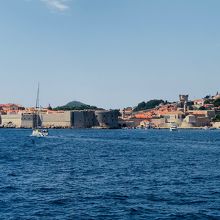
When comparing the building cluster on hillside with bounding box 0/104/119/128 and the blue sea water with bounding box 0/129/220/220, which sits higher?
the building cluster on hillside with bounding box 0/104/119/128

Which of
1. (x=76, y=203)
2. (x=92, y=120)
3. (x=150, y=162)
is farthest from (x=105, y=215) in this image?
(x=92, y=120)

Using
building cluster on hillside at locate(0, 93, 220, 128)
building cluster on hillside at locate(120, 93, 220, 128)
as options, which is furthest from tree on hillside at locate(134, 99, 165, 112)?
building cluster on hillside at locate(0, 93, 220, 128)

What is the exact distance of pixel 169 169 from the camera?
21.3 meters

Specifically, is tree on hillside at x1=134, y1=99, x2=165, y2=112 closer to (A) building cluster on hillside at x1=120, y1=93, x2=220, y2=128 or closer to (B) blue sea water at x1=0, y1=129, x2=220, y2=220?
(A) building cluster on hillside at x1=120, y1=93, x2=220, y2=128

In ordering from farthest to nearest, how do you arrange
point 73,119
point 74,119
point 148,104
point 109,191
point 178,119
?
point 148,104 < point 178,119 < point 74,119 < point 73,119 < point 109,191

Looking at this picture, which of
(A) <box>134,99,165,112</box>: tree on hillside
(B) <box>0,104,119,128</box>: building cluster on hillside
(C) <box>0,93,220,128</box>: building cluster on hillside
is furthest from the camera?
(A) <box>134,99,165,112</box>: tree on hillside

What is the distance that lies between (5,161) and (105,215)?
13668mm

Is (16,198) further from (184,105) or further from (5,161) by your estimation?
(184,105)

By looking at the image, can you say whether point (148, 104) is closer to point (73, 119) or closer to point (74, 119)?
point (74, 119)

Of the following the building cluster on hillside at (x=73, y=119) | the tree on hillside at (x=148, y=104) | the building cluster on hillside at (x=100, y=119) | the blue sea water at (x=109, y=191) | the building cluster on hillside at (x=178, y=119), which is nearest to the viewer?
the blue sea water at (x=109, y=191)

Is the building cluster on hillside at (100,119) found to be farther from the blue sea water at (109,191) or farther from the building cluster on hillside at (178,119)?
the blue sea water at (109,191)

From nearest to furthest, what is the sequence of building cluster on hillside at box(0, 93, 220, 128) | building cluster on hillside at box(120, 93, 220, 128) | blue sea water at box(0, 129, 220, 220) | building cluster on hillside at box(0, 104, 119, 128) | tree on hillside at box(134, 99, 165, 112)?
1. blue sea water at box(0, 129, 220, 220)
2. building cluster on hillside at box(0, 104, 119, 128)
3. building cluster on hillside at box(0, 93, 220, 128)
4. building cluster on hillside at box(120, 93, 220, 128)
5. tree on hillside at box(134, 99, 165, 112)

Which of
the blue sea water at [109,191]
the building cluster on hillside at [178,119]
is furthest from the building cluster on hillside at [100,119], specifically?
the blue sea water at [109,191]

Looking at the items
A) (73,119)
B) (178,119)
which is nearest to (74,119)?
(73,119)
